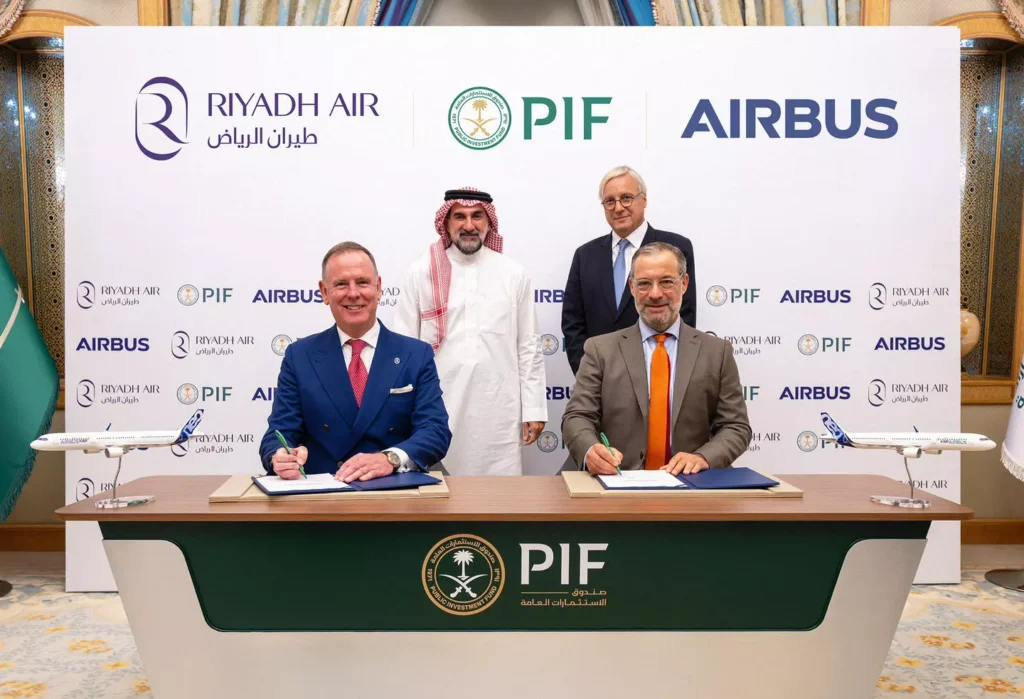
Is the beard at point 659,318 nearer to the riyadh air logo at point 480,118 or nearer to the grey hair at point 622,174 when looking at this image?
the grey hair at point 622,174

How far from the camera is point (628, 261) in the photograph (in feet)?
12.8

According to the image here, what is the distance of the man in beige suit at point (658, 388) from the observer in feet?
9.56

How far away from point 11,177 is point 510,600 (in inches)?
172

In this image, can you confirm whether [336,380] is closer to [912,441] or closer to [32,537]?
[912,441]

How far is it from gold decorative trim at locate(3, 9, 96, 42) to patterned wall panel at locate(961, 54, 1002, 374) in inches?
204

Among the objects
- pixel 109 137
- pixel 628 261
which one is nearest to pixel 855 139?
pixel 628 261

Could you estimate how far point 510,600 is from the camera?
88.5 inches

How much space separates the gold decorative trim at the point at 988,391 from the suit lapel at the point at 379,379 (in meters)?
3.77

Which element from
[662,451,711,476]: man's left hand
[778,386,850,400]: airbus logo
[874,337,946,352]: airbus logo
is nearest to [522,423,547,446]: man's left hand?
[662,451,711,476]: man's left hand

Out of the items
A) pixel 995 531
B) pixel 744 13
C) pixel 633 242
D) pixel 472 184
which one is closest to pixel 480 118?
pixel 472 184

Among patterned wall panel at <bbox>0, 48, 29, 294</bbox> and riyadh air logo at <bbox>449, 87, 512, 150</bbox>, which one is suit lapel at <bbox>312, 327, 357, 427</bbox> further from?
patterned wall panel at <bbox>0, 48, 29, 294</bbox>

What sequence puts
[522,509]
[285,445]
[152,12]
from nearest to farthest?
[522,509] → [285,445] → [152,12]

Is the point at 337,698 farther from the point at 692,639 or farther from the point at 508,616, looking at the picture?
the point at 692,639

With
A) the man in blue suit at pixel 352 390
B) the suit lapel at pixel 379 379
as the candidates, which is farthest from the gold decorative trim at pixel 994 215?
the suit lapel at pixel 379 379
